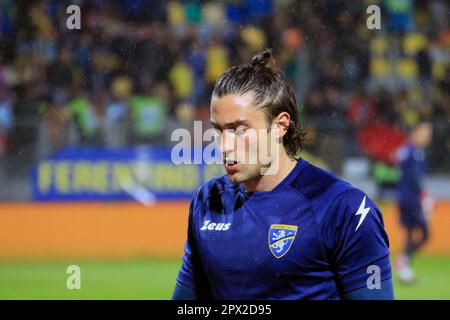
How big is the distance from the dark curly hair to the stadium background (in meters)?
5.14

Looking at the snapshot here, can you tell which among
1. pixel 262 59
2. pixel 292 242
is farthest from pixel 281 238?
pixel 262 59

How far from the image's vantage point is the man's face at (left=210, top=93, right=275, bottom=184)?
114 inches

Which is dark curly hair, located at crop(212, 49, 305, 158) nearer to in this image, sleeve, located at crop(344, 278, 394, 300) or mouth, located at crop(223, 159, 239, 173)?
mouth, located at crop(223, 159, 239, 173)

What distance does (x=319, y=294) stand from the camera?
283 cm

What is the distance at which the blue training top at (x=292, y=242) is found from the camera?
2.76 meters

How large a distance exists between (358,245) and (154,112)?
773cm

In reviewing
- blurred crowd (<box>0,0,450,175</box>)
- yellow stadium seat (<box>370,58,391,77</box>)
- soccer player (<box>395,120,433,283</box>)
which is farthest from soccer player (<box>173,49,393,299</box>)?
yellow stadium seat (<box>370,58,391,77</box>)

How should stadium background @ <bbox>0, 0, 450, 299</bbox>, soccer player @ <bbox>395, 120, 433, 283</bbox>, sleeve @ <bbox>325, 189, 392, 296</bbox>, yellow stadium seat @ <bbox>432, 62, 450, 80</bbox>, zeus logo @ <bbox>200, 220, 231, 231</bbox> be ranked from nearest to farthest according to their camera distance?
sleeve @ <bbox>325, 189, 392, 296</bbox> < zeus logo @ <bbox>200, 220, 231, 231</bbox> < soccer player @ <bbox>395, 120, 433, 283</bbox> < stadium background @ <bbox>0, 0, 450, 299</bbox> < yellow stadium seat @ <bbox>432, 62, 450, 80</bbox>

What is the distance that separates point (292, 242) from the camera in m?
2.85

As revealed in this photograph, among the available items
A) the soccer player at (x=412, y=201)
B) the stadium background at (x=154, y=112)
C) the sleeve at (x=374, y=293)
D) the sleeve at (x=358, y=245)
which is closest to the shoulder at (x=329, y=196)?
the sleeve at (x=358, y=245)

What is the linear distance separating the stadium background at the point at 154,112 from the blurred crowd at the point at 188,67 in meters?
0.02

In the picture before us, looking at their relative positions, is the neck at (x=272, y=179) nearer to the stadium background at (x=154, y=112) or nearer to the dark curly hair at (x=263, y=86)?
the dark curly hair at (x=263, y=86)
